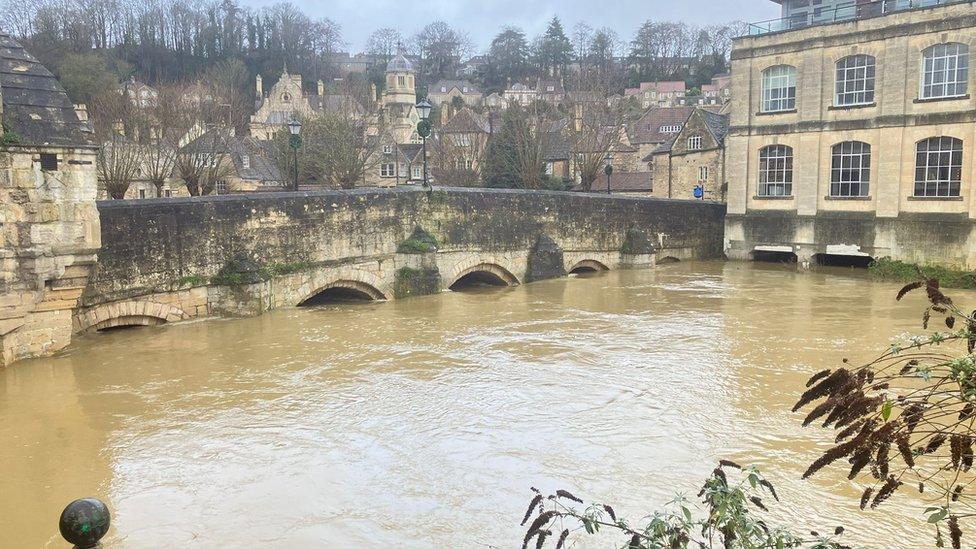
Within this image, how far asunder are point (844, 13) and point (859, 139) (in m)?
4.09

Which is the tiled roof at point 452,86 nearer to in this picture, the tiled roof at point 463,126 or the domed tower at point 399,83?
the domed tower at point 399,83

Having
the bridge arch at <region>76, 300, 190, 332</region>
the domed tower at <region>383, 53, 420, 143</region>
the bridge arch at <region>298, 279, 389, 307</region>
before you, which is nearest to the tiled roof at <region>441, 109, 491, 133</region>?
the bridge arch at <region>298, 279, 389, 307</region>

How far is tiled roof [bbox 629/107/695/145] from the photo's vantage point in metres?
63.4

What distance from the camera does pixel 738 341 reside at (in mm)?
15578

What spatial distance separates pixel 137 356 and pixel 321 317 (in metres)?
4.53

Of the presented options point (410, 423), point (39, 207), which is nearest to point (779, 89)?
point (410, 423)

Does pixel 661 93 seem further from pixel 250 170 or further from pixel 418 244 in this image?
pixel 418 244

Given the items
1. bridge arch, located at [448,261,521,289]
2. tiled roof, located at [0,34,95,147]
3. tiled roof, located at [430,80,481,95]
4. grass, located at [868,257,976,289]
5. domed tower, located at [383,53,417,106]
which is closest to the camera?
tiled roof, located at [0,34,95,147]

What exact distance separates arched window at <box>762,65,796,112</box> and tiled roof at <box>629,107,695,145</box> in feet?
114

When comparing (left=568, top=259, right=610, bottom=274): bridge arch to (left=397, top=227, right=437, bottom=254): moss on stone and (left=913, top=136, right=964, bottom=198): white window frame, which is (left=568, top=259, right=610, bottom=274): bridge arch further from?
(left=913, top=136, right=964, bottom=198): white window frame

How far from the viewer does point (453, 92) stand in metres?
92.7

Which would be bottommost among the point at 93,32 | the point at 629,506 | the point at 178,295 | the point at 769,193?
the point at 629,506

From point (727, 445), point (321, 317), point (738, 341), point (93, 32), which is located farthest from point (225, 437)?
point (93, 32)

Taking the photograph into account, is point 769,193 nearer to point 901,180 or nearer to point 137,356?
point 901,180
